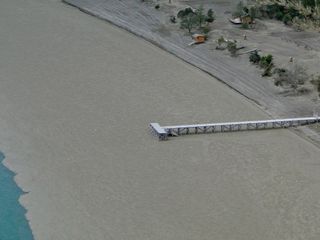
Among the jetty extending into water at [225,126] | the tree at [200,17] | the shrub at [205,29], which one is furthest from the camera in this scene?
the tree at [200,17]

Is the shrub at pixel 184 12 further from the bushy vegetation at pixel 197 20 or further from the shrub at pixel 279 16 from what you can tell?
the shrub at pixel 279 16

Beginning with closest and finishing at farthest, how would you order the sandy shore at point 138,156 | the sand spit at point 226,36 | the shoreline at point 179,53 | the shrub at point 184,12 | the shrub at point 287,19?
the sandy shore at point 138,156 → the shoreline at point 179,53 → the sand spit at point 226,36 → the shrub at point 287,19 → the shrub at point 184,12

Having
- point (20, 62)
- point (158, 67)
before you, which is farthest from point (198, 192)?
point (20, 62)

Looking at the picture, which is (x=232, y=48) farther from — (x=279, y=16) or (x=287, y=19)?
(x=279, y=16)

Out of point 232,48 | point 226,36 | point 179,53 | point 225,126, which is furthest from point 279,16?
point 225,126

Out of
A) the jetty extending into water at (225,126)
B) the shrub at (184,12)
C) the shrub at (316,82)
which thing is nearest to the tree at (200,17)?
the shrub at (184,12)

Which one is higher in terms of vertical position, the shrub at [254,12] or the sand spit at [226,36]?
the shrub at [254,12]

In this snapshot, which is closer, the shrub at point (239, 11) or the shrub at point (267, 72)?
the shrub at point (267, 72)

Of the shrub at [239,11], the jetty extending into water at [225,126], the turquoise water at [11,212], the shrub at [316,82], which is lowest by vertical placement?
the turquoise water at [11,212]
